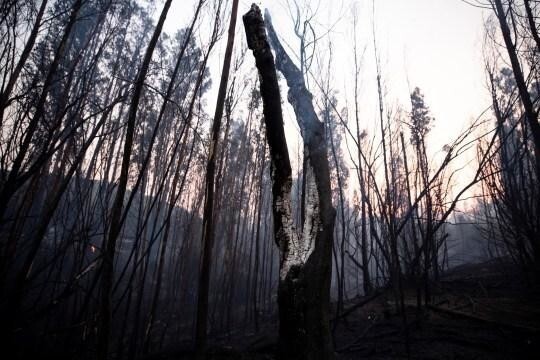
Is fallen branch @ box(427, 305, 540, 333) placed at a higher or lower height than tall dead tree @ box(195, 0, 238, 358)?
lower

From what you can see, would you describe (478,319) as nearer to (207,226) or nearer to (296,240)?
(296,240)

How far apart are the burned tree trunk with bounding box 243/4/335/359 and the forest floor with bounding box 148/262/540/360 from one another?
6.58 feet

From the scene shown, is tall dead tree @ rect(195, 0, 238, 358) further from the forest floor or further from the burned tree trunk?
the burned tree trunk

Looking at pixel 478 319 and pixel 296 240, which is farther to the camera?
pixel 478 319

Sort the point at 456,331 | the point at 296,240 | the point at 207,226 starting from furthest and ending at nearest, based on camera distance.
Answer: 1. the point at 456,331
2. the point at 207,226
3. the point at 296,240

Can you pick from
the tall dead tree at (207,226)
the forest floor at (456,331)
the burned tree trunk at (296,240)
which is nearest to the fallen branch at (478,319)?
the forest floor at (456,331)

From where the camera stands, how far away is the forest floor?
353 centimetres

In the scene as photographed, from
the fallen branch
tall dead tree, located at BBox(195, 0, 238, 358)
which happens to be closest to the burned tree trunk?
tall dead tree, located at BBox(195, 0, 238, 358)

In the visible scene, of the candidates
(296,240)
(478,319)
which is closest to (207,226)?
(296,240)

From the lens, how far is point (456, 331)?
→ 159 inches

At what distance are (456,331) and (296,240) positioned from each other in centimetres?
386

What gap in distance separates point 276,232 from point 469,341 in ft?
12.2

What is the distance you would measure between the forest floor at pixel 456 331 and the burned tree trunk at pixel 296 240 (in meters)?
2.01

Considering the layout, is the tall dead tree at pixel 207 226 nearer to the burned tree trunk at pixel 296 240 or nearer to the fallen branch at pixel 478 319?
the burned tree trunk at pixel 296 240
